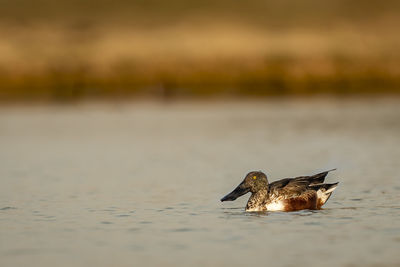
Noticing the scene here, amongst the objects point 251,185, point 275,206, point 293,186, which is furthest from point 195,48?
point 275,206

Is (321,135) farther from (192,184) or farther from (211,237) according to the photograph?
(211,237)

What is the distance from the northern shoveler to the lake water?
19 cm

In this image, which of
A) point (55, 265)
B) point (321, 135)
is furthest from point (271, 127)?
point (55, 265)

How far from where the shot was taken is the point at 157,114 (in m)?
28.3

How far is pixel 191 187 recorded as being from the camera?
1350 centimetres

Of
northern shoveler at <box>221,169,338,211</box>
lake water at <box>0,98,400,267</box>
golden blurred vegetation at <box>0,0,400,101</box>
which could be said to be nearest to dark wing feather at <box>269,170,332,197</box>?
northern shoveler at <box>221,169,338,211</box>

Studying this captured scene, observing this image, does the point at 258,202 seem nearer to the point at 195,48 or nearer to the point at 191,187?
the point at 191,187

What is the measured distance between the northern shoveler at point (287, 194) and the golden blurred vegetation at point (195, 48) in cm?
2231

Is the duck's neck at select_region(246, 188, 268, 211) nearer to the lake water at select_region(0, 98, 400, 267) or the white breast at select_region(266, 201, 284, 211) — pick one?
the white breast at select_region(266, 201, 284, 211)

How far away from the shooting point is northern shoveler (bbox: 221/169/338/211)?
11.3m

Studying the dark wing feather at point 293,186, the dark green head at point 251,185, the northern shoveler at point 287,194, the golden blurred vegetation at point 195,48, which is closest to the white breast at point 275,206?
the northern shoveler at point 287,194

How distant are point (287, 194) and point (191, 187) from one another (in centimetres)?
253

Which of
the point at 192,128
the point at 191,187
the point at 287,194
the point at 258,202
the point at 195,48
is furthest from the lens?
the point at 195,48

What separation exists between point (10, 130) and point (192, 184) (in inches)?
434
